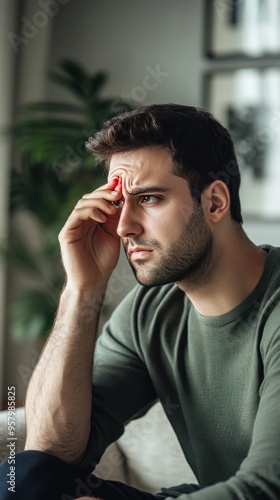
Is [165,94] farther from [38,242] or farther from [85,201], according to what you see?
[85,201]

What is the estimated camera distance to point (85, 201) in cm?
156

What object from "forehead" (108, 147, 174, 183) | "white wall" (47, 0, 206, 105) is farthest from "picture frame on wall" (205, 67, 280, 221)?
"forehead" (108, 147, 174, 183)

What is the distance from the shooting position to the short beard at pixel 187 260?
1477mm

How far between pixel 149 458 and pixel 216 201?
2.40 ft

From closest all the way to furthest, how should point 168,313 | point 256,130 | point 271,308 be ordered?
point 271,308
point 168,313
point 256,130

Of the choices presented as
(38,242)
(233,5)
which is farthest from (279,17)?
(38,242)

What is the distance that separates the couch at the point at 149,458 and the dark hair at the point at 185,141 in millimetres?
619

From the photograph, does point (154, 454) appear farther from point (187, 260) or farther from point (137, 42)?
point (137, 42)

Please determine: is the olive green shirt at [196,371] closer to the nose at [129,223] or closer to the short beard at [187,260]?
the short beard at [187,260]

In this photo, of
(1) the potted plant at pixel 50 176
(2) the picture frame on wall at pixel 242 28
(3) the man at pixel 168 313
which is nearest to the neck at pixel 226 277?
(3) the man at pixel 168 313

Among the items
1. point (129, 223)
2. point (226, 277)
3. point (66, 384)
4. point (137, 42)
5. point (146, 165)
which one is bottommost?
point (66, 384)

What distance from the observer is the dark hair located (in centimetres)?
149

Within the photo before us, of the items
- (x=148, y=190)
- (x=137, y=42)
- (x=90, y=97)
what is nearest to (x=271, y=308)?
(x=148, y=190)

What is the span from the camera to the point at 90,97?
3256 mm
